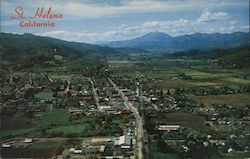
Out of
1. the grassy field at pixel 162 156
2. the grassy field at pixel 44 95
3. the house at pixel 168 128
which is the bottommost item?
the grassy field at pixel 162 156

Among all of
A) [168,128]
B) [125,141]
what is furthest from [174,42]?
[125,141]

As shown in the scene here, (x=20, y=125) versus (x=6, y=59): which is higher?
(x=6, y=59)

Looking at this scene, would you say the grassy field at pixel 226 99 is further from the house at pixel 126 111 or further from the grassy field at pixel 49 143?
the grassy field at pixel 49 143

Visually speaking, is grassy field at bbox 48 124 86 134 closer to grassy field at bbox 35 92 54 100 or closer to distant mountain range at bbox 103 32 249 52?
grassy field at bbox 35 92 54 100

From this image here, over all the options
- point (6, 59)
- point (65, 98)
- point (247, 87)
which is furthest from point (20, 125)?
point (247, 87)

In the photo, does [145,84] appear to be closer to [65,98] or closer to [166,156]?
[65,98]

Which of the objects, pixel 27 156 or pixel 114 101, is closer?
pixel 27 156

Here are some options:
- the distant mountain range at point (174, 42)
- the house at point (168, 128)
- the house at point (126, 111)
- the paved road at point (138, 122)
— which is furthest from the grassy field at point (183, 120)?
the distant mountain range at point (174, 42)
